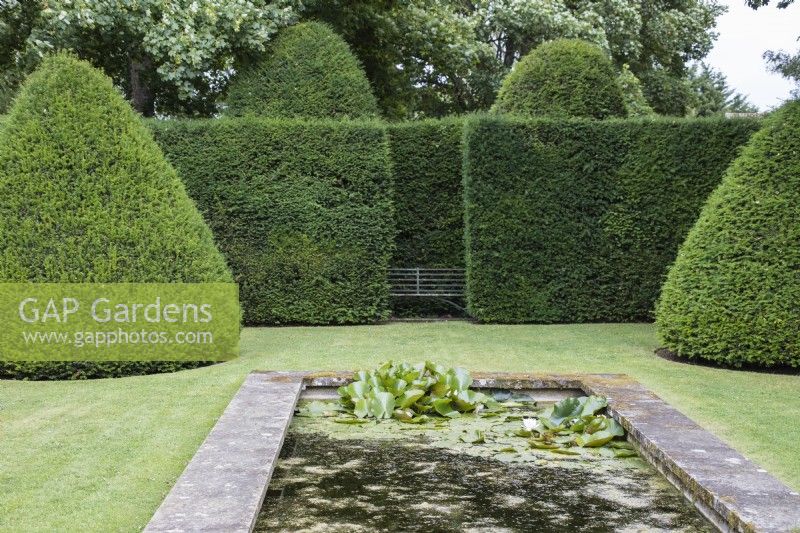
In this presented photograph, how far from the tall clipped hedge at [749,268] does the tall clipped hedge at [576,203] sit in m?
3.46

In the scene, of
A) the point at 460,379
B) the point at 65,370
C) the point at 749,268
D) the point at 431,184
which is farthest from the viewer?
the point at 431,184

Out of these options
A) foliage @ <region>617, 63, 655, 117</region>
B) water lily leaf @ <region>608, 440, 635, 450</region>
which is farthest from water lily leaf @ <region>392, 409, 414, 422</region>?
foliage @ <region>617, 63, 655, 117</region>

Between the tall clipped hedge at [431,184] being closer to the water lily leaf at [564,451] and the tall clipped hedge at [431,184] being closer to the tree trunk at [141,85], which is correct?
the tree trunk at [141,85]

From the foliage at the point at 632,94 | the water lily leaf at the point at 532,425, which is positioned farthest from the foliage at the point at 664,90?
the water lily leaf at the point at 532,425

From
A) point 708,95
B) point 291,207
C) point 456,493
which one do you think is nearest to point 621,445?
point 456,493

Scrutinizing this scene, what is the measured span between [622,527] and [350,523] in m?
1.25

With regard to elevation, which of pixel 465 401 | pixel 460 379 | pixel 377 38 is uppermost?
pixel 377 38

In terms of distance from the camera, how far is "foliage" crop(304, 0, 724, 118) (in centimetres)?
1919

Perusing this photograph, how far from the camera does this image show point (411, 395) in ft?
21.6

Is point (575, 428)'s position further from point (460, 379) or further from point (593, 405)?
point (460, 379)

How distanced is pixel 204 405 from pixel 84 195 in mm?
3071

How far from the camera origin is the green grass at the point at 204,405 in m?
4.41

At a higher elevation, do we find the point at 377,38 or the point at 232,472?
the point at 377,38

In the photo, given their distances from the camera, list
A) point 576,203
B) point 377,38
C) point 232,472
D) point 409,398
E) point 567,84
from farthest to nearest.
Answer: point 377,38 < point 567,84 < point 576,203 < point 409,398 < point 232,472
